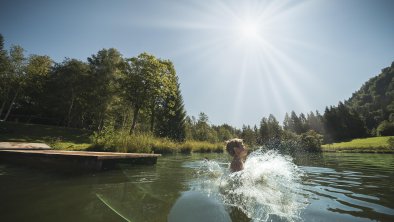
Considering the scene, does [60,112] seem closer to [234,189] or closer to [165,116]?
[165,116]

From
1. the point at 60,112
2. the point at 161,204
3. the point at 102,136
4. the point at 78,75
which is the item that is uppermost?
the point at 78,75

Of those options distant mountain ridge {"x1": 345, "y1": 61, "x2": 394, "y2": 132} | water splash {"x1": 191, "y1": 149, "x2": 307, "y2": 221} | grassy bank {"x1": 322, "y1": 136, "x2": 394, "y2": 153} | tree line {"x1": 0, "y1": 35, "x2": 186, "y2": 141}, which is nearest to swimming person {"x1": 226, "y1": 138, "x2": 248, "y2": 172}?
water splash {"x1": 191, "y1": 149, "x2": 307, "y2": 221}

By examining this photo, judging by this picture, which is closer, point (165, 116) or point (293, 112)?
point (165, 116)

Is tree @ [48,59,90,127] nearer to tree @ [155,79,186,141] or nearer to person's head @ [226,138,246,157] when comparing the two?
tree @ [155,79,186,141]

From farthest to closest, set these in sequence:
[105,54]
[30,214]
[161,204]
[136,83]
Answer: [105,54] < [136,83] < [161,204] < [30,214]

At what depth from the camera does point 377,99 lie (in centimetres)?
11100

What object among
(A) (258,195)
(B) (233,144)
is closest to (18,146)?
(B) (233,144)

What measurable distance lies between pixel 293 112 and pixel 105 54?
86123 millimetres

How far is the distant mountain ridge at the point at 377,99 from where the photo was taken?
299 ft

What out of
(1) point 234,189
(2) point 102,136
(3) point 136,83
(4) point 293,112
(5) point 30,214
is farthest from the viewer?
(4) point 293,112

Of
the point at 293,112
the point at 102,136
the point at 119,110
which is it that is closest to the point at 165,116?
the point at 119,110

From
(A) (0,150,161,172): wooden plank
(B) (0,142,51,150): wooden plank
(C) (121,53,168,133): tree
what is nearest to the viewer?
(A) (0,150,161,172): wooden plank

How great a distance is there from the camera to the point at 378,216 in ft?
11.2

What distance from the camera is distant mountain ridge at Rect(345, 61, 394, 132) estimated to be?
91225 millimetres
